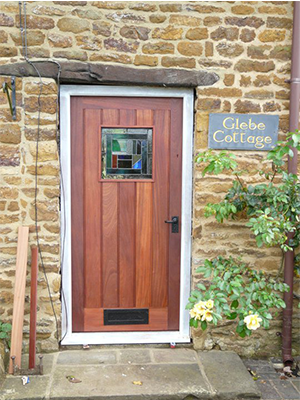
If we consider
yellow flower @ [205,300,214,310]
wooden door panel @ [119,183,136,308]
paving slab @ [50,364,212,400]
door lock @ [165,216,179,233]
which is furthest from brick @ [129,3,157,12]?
paving slab @ [50,364,212,400]

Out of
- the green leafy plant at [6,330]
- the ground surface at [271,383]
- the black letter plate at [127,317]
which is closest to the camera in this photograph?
the ground surface at [271,383]

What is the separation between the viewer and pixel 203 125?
132 inches

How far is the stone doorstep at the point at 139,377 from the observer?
2791mm

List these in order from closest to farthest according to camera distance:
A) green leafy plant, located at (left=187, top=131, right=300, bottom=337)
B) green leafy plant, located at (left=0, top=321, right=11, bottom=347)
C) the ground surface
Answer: green leafy plant, located at (left=187, top=131, right=300, bottom=337) < the ground surface < green leafy plant, located at (left=0, top=321, right=11, bottom=347)

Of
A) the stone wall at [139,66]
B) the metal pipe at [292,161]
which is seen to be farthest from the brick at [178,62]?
the metal pipe at [292,161]

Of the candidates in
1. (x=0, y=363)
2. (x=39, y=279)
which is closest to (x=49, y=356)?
(x=0, y=363)

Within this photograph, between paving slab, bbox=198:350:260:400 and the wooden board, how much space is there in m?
1.62

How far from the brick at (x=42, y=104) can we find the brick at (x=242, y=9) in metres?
1.81

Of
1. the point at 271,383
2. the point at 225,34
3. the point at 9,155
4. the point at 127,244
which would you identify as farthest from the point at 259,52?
the point at 271,383

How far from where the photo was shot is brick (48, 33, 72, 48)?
3.19m

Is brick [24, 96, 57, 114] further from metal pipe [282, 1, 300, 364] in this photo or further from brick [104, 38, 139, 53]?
metal pipe [282, 1, 300, 364]

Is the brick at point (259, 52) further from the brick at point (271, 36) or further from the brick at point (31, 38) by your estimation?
the brick at point (31, 38)

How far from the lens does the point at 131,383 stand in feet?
9.59

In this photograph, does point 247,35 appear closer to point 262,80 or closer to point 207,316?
point 262,80
